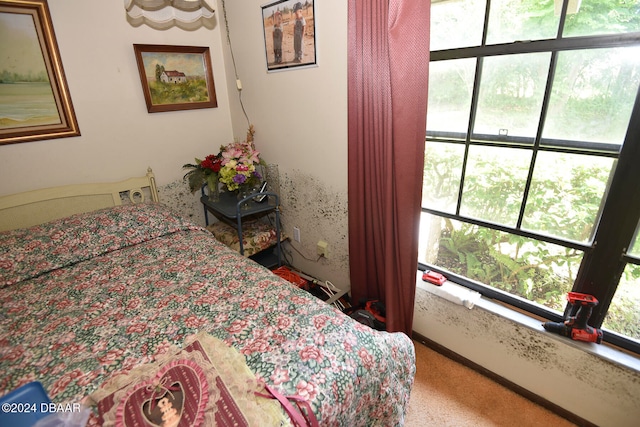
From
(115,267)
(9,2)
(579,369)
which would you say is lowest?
(579,369)

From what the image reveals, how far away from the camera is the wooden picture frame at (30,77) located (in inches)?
66.9

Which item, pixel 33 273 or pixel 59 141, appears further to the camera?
pixel 59 141

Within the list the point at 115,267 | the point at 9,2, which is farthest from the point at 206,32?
the point at 115,267

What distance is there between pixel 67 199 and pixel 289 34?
175 cm

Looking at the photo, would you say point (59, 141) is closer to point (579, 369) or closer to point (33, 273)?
point (33, 273)

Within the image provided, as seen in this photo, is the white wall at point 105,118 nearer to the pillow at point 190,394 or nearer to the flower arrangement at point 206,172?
the flower arrangement at point 206,172

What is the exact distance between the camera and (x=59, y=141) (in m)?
1.95

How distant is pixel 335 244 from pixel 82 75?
193 cm

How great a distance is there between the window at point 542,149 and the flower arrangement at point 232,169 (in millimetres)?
1197

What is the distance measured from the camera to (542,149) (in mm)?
1374

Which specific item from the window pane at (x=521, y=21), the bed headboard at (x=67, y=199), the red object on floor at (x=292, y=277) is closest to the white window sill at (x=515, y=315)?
the red object on floor at (x=292, y=277)

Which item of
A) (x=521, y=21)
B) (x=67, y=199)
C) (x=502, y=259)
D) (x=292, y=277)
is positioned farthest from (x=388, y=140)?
(x=67, y=199)

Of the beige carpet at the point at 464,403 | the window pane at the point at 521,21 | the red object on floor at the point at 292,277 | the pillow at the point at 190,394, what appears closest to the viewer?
the pillow at the point at 190,394

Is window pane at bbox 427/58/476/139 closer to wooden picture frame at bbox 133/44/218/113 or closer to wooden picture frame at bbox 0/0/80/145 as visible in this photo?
wooden picture frame at bbox 133/44/218/113
